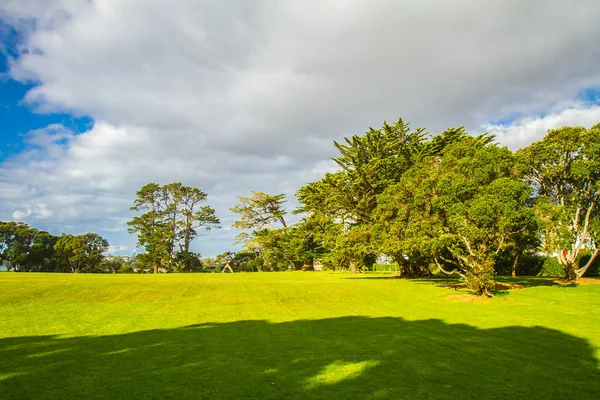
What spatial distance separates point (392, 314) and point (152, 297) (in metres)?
12.9

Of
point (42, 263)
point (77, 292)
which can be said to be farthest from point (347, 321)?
point (42, 263)

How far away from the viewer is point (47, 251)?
213 feet

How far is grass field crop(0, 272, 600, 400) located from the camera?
735 cm

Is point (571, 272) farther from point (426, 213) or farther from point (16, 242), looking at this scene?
point (16, 242)

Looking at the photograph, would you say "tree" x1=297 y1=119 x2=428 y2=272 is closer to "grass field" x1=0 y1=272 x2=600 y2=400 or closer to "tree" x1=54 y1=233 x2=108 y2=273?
"grass field" x1=0 y1=272 x2=600 y2=400

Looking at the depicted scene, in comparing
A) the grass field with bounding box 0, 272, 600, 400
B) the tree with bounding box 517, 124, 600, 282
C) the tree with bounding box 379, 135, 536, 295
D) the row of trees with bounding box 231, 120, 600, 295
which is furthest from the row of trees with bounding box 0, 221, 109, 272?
the tree with bounding box 517, 124, 600, 282

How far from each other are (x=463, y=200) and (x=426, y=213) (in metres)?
3.53

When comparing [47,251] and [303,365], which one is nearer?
[303,365]

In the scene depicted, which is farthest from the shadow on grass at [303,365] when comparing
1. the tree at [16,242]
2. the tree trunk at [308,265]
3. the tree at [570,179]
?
the tree at [16,242]

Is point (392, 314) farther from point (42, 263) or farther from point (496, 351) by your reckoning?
point (42, 263)

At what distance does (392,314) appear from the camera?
1698 cm

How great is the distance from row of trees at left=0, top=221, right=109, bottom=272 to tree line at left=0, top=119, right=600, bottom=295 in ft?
1.01

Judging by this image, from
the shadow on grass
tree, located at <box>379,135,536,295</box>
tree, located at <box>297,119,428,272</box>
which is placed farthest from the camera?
tree, located at <box>297,119,428,272</box>

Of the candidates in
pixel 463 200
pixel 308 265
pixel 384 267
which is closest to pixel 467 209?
pixel 463 200
